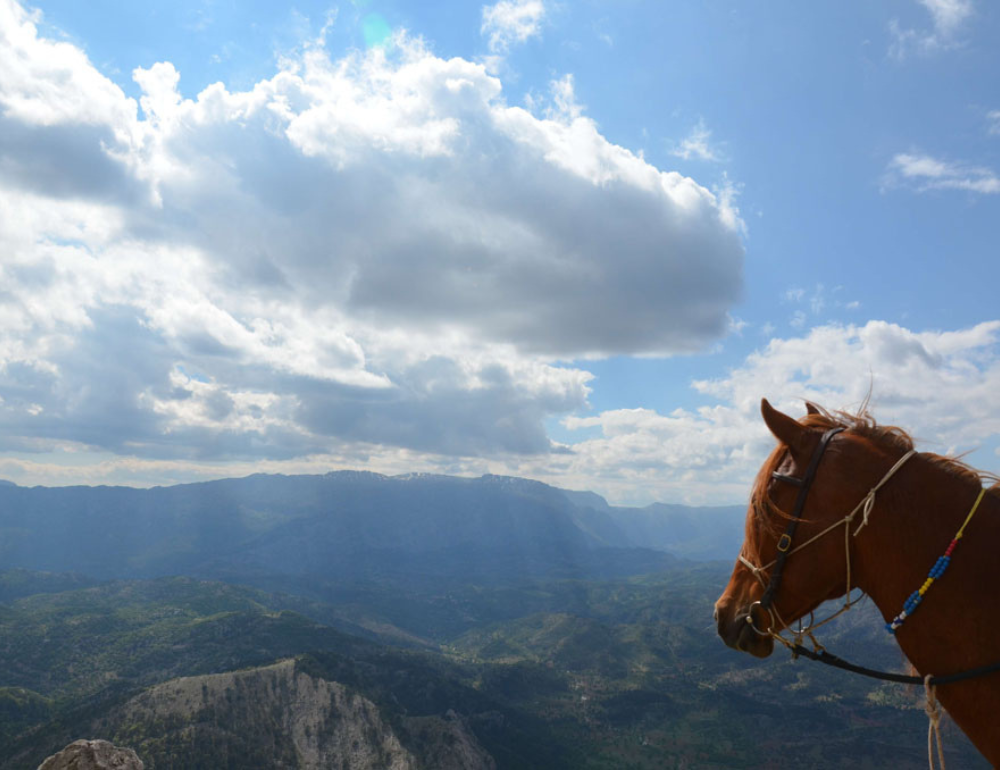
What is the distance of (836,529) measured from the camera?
3436 millimetres

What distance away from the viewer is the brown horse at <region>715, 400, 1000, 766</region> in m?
2.99

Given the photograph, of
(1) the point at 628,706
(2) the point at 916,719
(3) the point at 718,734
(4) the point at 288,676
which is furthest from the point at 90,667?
(2) the point at 916,719

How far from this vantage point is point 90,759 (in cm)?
666

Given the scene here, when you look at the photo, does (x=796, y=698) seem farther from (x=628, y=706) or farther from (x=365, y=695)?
(x=365, y=695)

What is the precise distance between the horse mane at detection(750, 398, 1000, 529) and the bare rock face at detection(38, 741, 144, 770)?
783 centimetres

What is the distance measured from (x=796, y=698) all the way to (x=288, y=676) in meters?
175

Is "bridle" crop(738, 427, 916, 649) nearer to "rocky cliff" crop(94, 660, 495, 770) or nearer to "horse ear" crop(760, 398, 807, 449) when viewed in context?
"horse ear" crop(760, 398, 807, 449)

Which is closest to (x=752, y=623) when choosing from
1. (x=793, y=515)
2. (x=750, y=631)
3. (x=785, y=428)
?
(x=750, y=631)

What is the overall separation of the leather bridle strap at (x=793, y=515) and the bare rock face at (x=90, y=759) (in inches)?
301

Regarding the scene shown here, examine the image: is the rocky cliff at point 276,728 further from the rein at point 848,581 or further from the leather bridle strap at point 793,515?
the leather bridle strap at point 793,515

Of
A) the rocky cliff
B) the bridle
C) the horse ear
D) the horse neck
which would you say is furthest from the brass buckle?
the rocky cliff

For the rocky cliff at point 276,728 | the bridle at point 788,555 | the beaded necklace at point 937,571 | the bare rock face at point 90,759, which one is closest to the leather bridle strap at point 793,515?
the bridle at point 788,555

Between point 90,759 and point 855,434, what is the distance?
8.75m

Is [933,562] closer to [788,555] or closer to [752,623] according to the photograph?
[788,555]
